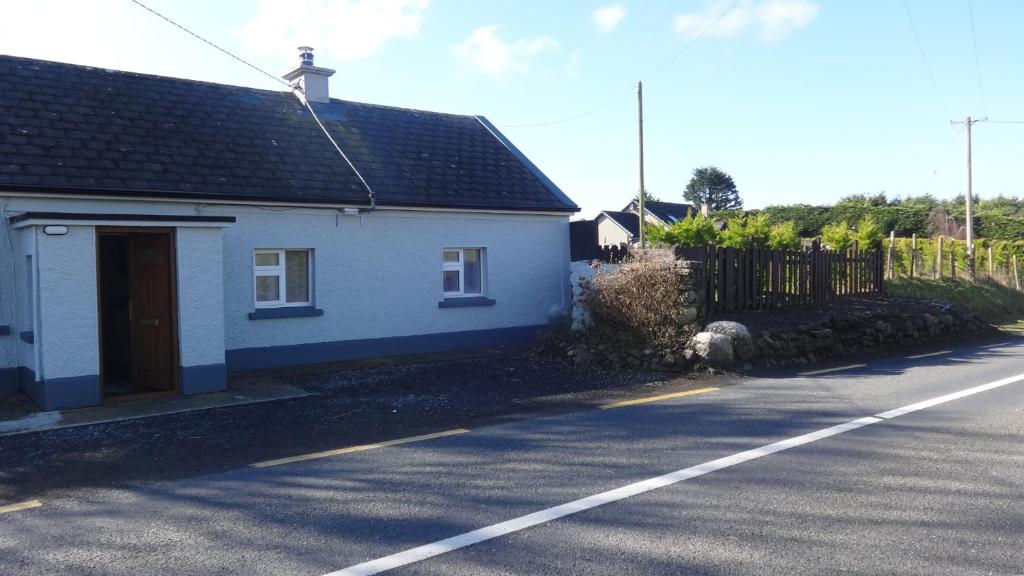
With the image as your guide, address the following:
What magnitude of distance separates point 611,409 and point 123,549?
5658mm

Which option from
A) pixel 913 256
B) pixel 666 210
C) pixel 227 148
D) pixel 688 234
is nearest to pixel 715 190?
pixel 666 210

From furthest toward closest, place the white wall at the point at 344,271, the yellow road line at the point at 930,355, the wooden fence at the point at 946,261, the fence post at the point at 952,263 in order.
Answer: the fence post at the point at 952,263 < the wooden fence at the point at 946,261 < the yellow road line at the point at 930,355 < the white wall at the point at 344,271

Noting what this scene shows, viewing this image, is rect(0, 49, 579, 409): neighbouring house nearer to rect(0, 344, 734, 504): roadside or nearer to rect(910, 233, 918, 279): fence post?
rect(0, 344, 734, 504): roadside

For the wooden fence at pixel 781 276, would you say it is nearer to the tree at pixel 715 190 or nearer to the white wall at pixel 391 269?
the white wall at pixel 391 269

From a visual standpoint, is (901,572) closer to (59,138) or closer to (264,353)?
(264,353)

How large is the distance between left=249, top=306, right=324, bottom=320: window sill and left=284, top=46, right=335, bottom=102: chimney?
208 inches

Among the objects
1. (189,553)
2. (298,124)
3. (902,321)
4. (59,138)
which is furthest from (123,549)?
(902,321)

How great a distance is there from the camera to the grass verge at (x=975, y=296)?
70.9ft

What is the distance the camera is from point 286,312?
497 inches

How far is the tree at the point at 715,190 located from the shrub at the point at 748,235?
217 feet

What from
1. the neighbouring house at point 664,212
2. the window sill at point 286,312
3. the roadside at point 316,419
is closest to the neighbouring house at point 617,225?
the neighbouring house at point 664,212

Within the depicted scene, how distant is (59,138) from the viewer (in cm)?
1121

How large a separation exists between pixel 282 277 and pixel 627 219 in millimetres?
41506

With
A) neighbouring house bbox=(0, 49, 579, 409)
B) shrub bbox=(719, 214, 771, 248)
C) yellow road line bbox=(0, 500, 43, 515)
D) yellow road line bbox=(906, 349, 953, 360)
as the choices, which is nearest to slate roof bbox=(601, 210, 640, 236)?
shrub bbox=(719, 214, 771, 248)
